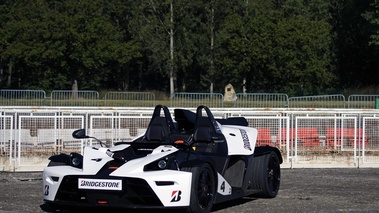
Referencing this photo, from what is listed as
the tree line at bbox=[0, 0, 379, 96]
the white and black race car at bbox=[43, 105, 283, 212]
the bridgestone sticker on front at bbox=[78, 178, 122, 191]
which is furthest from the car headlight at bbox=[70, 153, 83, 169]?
the tree line at bbox=[0, 0, 379, 96]

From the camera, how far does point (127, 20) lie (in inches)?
2928

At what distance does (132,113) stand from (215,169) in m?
9.22

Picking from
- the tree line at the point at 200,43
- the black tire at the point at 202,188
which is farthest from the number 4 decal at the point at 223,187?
the tree line at the point at 200,43

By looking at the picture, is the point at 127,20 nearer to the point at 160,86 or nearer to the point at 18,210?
the point at 160,86

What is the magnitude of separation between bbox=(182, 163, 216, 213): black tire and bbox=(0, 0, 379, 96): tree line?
133 ft

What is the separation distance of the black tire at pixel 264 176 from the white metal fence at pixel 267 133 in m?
6.02

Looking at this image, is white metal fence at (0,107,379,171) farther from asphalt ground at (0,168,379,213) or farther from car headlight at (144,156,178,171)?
car headlight at (144,156,178,171)

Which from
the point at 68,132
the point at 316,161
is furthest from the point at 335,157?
the point at 68,132

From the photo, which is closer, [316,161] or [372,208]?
[372,208]

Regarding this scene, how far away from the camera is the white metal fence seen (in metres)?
19.6

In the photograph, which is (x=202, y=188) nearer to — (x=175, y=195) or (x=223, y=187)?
(x=175, y=195)

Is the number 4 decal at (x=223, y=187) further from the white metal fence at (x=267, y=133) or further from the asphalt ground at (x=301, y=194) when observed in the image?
the white metal fence at (x=267, y=133)

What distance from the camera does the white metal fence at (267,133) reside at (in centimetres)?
1961

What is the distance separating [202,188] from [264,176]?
215 cm
